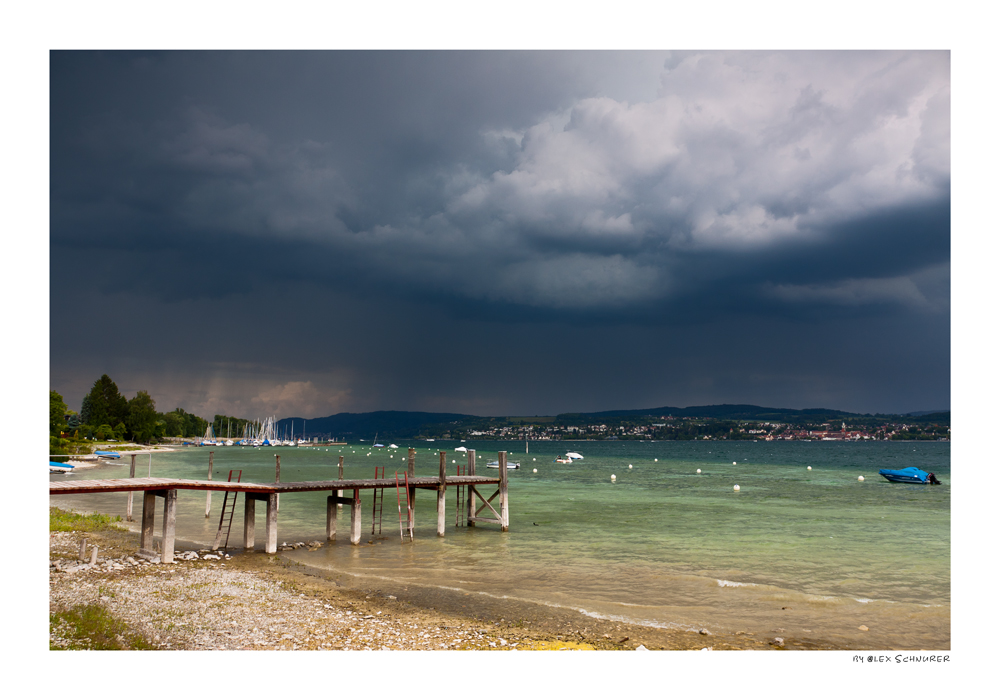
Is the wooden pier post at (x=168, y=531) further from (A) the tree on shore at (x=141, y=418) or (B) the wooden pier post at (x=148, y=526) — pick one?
(A) the tree on shore at (x=141, y=418)

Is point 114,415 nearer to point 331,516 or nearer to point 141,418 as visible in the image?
point 141,418

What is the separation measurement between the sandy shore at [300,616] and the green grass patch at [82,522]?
8.48m

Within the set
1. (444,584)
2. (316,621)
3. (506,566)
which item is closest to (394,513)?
(506,566)

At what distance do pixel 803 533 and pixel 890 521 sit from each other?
9417 millimetres

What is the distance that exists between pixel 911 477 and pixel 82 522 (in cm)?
7178

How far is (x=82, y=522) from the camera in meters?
26.8

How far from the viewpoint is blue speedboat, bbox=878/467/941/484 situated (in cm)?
6262

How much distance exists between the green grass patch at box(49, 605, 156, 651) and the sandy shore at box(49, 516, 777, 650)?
14cm

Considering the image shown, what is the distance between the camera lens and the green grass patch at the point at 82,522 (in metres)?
24.7

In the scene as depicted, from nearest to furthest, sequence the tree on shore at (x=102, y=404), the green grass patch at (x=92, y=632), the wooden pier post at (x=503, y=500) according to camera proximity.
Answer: the green grass patch at (x=92, y=632) → the wooden pier post at (x=503, y=500) → the tree on shore at (x=102, y=404)

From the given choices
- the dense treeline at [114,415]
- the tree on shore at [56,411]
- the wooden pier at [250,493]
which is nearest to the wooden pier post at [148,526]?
the wooden pier at [250,493]

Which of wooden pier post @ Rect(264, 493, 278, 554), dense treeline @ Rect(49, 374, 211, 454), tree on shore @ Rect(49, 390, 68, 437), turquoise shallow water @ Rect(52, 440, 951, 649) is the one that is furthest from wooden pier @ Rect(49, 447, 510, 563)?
dense treeline @ Rect(49, 374, 211, 454)

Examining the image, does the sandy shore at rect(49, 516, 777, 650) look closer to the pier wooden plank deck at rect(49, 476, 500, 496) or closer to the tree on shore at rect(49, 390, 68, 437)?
the pier wooden plank deck at rect(49, 476, 500, 496)

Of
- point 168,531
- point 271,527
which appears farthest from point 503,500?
point 168,531
